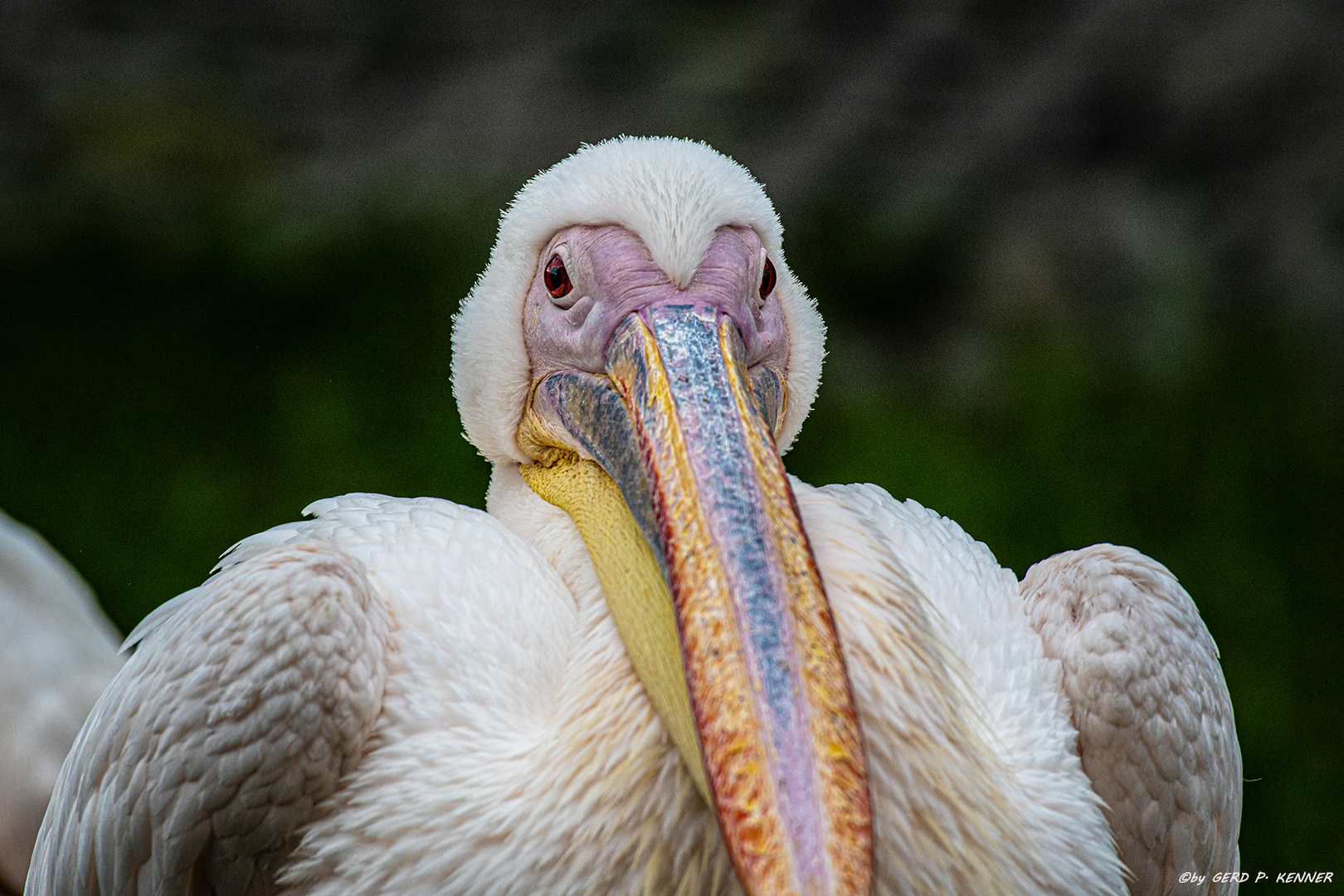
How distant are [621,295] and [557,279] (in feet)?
0.67

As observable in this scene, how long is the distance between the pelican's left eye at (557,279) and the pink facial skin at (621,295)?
0.5 inches

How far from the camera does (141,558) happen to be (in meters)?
3.94

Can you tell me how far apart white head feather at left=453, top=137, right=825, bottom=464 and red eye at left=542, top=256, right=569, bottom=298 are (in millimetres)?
58

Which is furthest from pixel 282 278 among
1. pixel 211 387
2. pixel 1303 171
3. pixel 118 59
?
pixel 1303 171

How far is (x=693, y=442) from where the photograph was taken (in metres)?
1.55

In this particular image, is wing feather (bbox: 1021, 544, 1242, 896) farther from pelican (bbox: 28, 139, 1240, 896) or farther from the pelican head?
the pelican head

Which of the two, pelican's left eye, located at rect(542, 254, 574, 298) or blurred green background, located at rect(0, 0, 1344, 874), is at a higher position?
blurred green background, located at rect(0, 0, 1344, 874)

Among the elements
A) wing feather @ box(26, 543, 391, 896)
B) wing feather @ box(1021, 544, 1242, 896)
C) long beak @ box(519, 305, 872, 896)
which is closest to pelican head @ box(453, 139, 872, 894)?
long beak @ box(519, 305, 872, 896)

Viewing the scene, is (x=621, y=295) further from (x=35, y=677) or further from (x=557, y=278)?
(x=35, y=677)

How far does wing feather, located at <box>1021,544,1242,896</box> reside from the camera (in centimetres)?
179

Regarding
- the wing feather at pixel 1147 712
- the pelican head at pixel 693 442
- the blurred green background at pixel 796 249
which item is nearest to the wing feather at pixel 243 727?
the pelican head at pixel 693 442

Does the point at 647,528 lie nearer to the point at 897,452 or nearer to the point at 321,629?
the point at 321,629

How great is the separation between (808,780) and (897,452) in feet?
9.24

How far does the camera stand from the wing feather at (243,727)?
1604 mm
